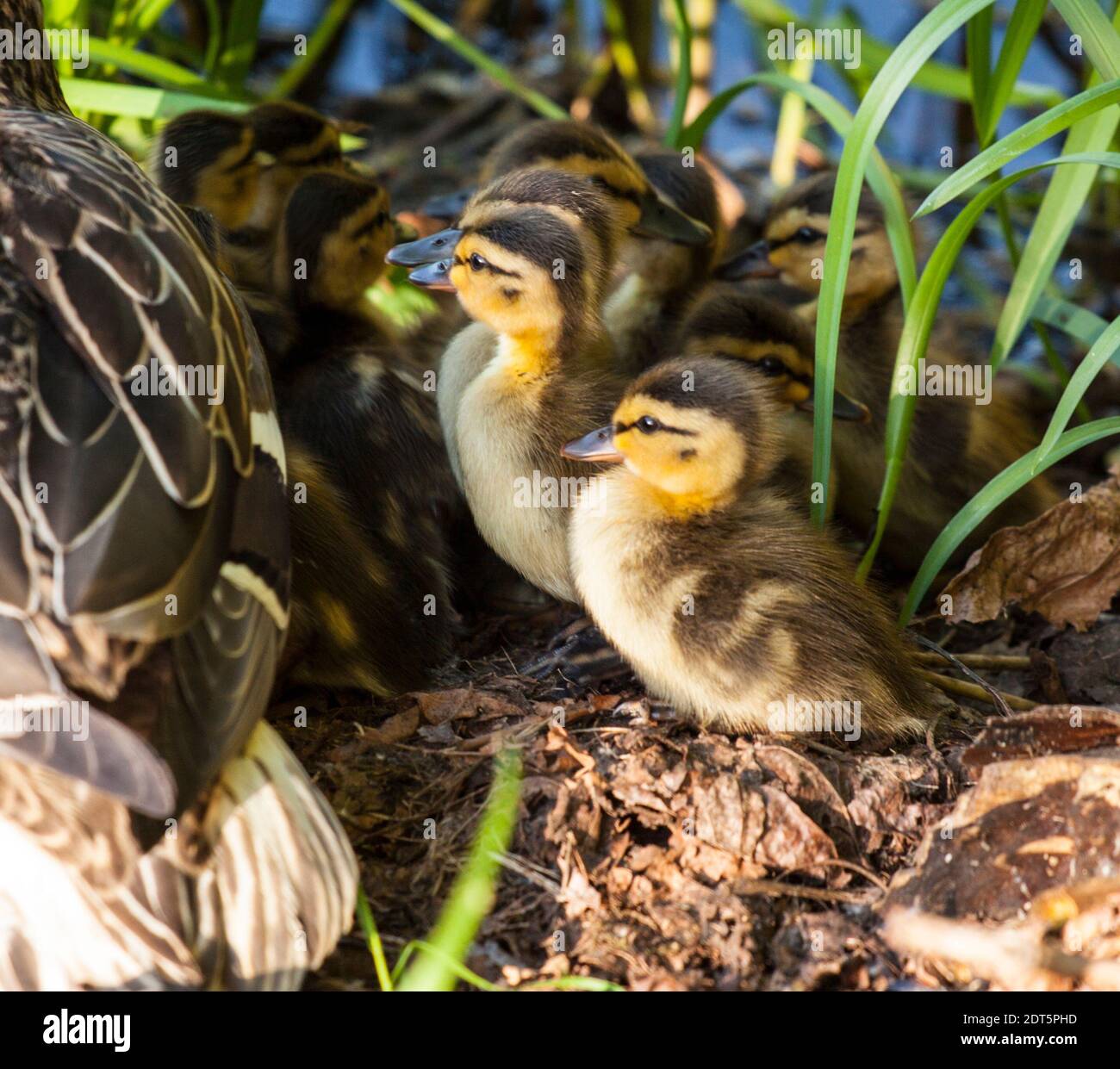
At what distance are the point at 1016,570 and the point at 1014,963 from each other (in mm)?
1072

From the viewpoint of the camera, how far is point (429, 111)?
4707 mm

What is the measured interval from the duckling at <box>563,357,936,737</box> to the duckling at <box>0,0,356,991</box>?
584 millimetres

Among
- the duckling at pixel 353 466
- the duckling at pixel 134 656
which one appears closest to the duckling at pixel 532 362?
the duckling at pixel 353 466

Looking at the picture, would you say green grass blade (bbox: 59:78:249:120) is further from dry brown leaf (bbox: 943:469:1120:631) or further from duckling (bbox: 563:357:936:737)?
dry brown leaf (bbox: 943:469:1120:631)

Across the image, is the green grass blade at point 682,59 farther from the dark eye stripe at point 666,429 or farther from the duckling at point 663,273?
the dark eye stripe at point 666,429

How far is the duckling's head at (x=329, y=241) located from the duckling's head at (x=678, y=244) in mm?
512

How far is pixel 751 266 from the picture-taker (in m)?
3.11

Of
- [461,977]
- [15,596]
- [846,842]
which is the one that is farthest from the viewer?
[846,842]

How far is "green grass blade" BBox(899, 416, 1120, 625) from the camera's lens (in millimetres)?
2195

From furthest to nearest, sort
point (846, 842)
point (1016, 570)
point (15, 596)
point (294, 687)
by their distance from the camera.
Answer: point (1016, 570)
point (294, 687)
point (846, 842)
point (15, 596)

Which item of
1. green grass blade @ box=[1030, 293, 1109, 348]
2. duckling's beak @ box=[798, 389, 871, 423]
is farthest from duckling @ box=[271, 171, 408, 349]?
green grass blade @ box=[1030, 293, 1109, 348]

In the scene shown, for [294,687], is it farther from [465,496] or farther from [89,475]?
[89,475]

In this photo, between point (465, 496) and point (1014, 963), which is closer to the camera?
point (1014, 963)
